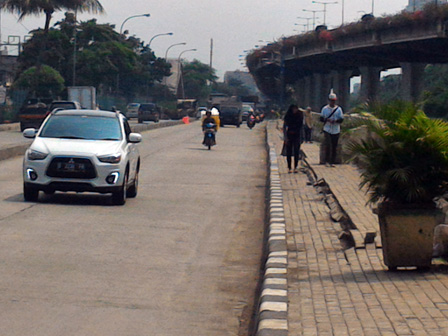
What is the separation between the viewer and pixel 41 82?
Result: 63500 mm

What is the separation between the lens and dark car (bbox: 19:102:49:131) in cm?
4919

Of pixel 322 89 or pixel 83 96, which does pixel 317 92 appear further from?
pixel 83 96

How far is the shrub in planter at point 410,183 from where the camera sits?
821 cm

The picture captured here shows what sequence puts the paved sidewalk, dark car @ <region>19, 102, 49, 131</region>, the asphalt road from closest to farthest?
the paved sidewalk
the asphalt road
dark car @ <region>19, 102, 49, 131</region>

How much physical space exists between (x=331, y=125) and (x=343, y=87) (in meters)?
59.1

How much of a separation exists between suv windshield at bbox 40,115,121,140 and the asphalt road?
3.78 feet

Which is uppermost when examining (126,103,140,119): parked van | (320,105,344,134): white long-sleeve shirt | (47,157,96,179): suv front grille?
(320,105,344,134): white long-sleeve shirt

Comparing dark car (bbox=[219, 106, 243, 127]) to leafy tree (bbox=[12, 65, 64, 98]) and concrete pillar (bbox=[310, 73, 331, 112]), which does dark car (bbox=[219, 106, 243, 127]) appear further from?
concrete pillar (bbox=[310, 73, 331, 112])

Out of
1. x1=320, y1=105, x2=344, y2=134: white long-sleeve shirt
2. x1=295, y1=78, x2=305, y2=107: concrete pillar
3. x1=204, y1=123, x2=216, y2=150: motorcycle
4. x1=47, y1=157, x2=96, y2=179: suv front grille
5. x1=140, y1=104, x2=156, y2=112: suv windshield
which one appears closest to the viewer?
x1=47, y1=157, x2=96, y2=179: suv front grille

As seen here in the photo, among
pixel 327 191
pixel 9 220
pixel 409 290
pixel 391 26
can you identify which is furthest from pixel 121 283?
pixel 391 26

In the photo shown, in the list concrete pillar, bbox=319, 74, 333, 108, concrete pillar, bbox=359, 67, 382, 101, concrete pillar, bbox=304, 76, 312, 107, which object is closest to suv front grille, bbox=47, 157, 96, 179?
concrete pillar, bbox=359, 67, 382, 101

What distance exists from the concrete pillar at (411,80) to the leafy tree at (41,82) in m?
25.4

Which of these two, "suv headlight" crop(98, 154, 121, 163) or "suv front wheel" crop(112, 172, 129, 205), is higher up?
"suv headlight" crop(98, 154, 121, 163)

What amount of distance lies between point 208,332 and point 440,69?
4096 inches
